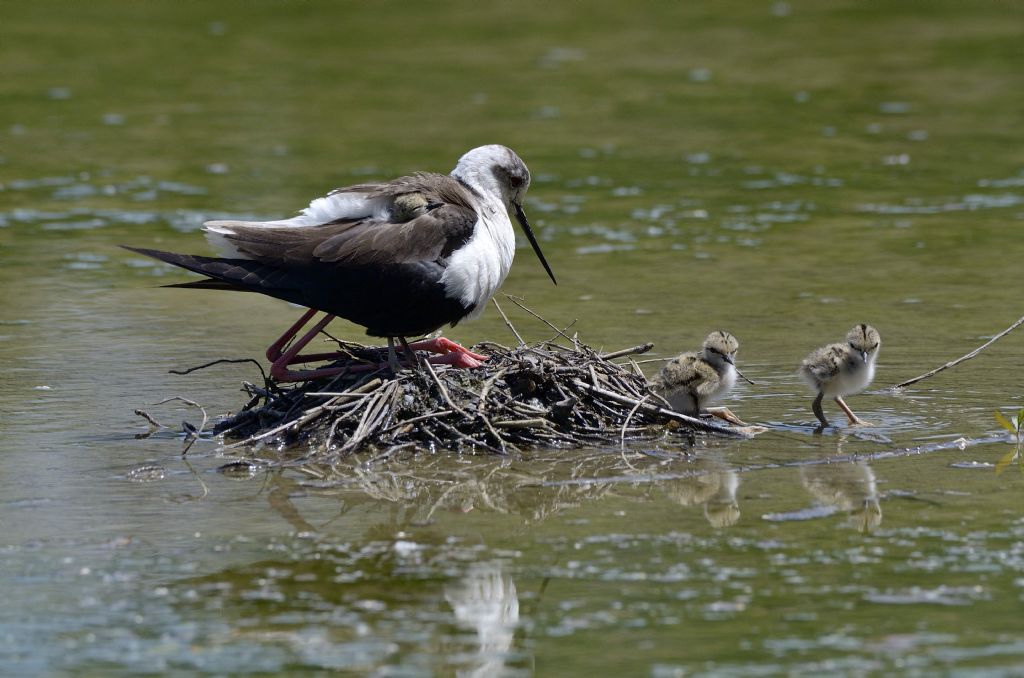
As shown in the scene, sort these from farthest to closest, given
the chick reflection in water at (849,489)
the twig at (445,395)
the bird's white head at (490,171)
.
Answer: the bird's white head at (490,171) < the twig at (445,395) < the chick reflection in water at (849,489)

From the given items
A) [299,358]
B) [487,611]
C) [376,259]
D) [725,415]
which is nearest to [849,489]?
[725,415]

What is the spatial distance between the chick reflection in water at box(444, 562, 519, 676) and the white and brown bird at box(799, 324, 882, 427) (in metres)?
2.72

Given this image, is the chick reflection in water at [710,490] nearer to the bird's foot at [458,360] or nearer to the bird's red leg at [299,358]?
the bird's foot at [458,360]

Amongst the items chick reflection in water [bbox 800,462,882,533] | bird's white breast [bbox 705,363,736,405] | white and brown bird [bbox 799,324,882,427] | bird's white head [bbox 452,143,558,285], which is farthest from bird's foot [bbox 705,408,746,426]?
bird's white head [bbox 452,143,558,285]

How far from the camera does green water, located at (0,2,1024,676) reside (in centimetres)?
597

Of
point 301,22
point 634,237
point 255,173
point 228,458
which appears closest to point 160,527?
point 228,458

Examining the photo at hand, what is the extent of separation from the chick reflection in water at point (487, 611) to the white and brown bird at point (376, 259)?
2.27 m

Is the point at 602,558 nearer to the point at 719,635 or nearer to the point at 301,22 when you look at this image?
the point at 719,635

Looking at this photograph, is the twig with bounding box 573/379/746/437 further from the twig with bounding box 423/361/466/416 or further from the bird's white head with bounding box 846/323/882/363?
the bird's white head with bounding box 846/323/882/363

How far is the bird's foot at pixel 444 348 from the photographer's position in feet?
29.0

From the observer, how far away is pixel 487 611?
6.07 m

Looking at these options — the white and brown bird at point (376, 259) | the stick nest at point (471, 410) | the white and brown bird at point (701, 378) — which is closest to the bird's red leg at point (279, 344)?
the white and brown bird at point (376, 259)

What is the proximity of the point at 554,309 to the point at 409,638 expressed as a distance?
6.31 m

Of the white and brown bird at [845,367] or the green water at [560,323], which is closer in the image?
the green water at [560,323]
